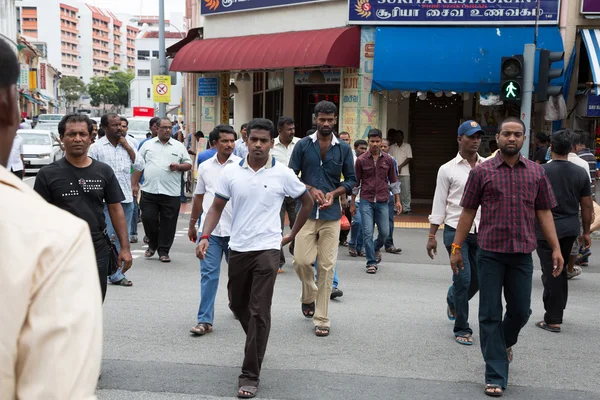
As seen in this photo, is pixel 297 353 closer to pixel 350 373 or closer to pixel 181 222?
pixel 350 373

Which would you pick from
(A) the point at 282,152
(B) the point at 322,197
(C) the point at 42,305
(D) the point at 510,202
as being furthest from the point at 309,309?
(C) the point at 42,305

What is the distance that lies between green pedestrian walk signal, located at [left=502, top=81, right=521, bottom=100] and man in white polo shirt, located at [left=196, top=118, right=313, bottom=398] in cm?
758

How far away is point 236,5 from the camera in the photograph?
18797mm

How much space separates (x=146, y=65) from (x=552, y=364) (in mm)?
113203

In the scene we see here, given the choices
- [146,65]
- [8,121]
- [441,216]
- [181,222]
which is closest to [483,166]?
[441,216]

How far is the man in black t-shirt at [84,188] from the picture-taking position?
5.19m

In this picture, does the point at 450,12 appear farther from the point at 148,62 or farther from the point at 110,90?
the point at 110,90

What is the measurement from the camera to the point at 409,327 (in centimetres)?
697

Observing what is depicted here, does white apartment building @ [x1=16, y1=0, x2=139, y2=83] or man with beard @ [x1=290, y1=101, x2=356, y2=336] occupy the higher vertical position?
white apartment building @ [x1=16, y1=0, x2=139, y2=83]

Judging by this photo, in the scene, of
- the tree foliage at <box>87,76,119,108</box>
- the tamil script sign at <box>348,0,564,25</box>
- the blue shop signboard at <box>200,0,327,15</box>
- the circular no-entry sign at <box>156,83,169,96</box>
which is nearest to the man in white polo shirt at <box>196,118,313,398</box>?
the tamil script sign at <box>348,0,564,25</box>

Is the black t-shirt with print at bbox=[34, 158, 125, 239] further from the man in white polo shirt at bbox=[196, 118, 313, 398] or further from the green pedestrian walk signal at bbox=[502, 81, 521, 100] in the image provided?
the green pedestrian walk signal at bbox=[502, 81, 521, 100]

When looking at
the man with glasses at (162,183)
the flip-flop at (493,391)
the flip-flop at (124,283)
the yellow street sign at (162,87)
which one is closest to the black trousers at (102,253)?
the flip-flop at (493,391)

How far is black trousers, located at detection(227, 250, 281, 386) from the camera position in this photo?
5.04 m

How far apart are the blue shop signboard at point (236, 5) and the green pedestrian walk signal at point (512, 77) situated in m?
6.09
